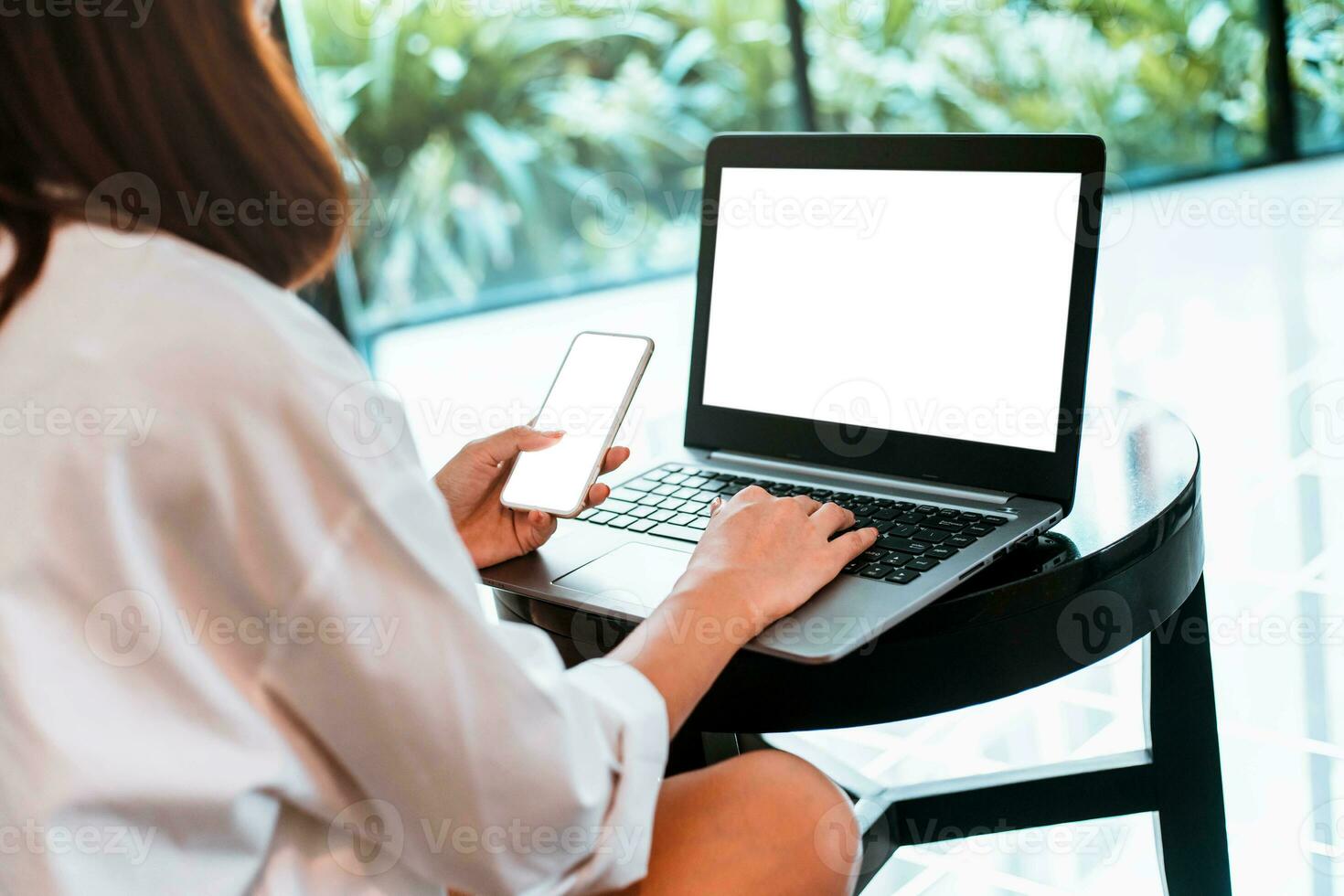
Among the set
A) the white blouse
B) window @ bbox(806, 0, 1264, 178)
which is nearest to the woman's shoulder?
the white blouse

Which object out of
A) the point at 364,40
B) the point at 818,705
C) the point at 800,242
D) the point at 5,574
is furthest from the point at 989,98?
the point at 5,574

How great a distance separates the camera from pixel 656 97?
4.64 metres

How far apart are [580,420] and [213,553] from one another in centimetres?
52

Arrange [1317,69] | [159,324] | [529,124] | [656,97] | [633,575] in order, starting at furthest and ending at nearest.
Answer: [1317,69]
[656,97]
[529,124]
[633,575]
[159,324]

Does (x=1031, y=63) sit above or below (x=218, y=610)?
above

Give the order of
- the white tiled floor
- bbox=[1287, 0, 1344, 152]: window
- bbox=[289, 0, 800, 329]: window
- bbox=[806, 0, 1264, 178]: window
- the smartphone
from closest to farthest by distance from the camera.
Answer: the smartphone, the white tiled floor, bbox=[289, 0, 800, 329]: window, bbox=[806, 0, 1264, 178]: window, bbox=[1287, 0, 1344, 152]: window

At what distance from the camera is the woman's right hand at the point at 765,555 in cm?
88

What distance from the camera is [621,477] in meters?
1.26

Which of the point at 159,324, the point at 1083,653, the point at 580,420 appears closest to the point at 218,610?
the point at 159,324

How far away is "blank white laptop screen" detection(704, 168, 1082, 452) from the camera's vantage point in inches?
42.1

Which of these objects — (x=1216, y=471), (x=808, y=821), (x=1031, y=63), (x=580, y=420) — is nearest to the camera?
(x=808, y=821)

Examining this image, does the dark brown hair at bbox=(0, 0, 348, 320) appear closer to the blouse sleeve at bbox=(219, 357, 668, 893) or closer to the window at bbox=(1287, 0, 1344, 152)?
the blouse sleeve at bbox=(219, 357, 668, 893)

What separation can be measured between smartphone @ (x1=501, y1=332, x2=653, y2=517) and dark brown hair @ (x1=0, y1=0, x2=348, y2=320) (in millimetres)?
435

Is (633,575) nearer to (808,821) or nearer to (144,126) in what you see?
(808,821)
